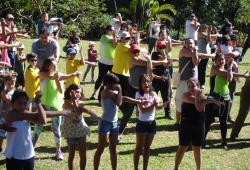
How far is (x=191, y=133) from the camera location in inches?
241

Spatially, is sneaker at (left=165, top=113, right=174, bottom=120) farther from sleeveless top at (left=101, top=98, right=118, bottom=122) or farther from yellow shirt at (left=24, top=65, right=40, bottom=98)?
sleeveless top at (left=101, top=98, right=118, bottom=122)

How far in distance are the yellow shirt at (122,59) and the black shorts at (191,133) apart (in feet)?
7.53

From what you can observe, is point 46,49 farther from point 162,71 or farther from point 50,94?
point 162,71

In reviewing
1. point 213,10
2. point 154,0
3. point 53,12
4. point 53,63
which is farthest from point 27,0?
point 53,63

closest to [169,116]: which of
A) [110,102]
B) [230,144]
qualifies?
[230,144]

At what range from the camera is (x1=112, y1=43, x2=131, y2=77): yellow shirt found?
7950 mm

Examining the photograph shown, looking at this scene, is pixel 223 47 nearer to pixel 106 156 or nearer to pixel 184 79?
pixel 184 79

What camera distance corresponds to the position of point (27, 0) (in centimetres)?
2266

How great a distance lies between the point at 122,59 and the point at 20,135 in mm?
3590

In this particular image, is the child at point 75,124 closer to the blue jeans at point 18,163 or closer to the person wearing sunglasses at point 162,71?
the blue jeans at point 18,163

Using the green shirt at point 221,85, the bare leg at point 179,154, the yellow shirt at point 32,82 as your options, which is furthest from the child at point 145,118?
the yellow shirt at point 32,82

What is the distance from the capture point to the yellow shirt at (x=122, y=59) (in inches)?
313

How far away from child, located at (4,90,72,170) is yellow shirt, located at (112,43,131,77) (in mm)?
3431

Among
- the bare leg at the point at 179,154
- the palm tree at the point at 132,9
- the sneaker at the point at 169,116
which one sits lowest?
the sneaker at the point at 169,116
